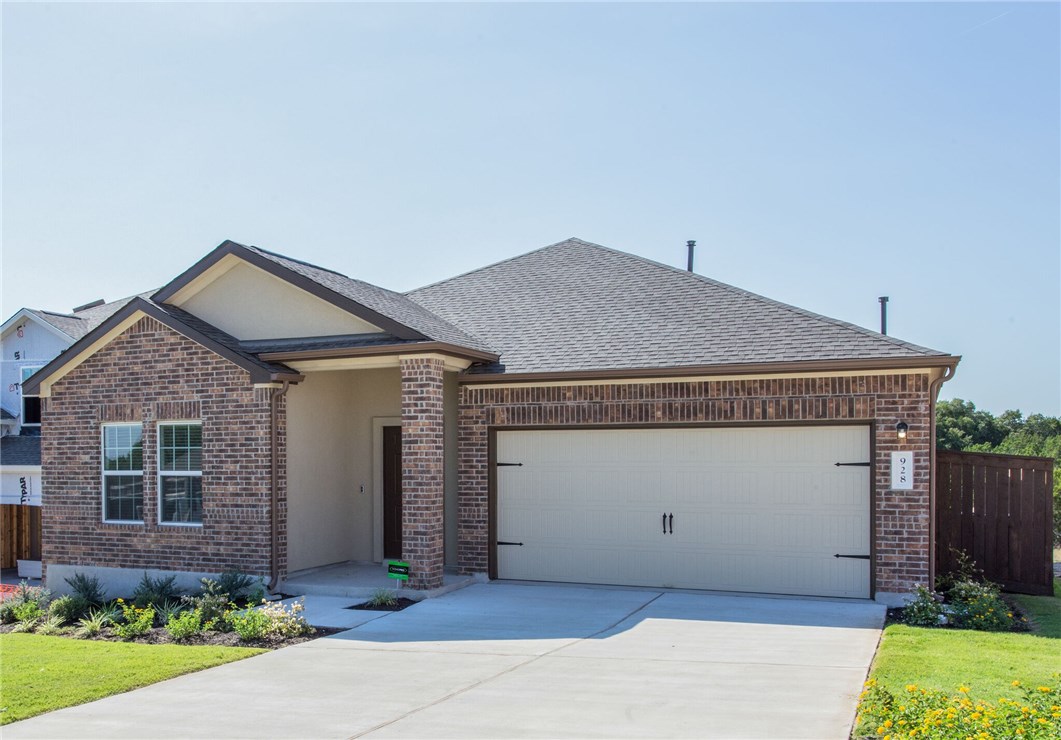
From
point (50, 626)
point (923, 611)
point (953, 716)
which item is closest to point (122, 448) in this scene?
point (50, 626)

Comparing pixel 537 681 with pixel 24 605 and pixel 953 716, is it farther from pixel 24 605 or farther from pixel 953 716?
pixel 24 605

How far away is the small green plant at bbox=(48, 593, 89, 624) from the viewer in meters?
12.2

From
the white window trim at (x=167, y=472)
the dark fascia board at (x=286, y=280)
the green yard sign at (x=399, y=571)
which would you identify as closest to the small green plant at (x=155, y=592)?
the white window trim at (x=167, y=472)

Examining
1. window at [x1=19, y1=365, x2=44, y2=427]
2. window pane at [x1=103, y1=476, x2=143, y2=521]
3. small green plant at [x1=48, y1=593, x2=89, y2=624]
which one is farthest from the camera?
window at [x1=19, y1=365, x2=44, y2=427]

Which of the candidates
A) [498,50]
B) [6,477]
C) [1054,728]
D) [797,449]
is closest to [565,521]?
[797,449]

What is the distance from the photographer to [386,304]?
1448 cm

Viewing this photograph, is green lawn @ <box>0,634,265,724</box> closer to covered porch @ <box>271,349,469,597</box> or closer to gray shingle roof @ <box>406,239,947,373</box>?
covered porch @ <box>271,349,469,597</box>

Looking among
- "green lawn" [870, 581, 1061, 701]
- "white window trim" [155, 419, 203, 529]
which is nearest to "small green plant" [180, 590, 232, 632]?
"white window trim" [155, 419, 203, 529]

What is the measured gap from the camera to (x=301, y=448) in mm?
13984

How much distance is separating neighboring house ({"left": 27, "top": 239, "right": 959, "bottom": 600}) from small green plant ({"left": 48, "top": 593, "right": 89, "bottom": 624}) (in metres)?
1.62

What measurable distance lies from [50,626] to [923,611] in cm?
1037

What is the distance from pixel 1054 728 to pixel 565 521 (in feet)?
26.4

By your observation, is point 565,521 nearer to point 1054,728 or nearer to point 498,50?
point 498,50

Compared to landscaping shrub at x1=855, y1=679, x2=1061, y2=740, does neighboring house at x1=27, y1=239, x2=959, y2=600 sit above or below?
above
